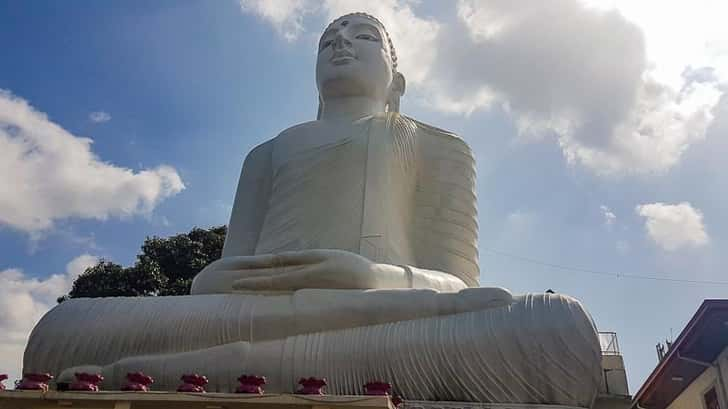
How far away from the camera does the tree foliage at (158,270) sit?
471 inches

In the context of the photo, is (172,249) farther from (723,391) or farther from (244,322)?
(723,391)

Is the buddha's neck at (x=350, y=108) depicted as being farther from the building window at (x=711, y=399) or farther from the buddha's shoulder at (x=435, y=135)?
the building window at (x=711, y=399)

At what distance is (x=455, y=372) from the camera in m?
4.43

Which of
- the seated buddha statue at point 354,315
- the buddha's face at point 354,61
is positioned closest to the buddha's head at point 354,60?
the buddha's face at point 354,61

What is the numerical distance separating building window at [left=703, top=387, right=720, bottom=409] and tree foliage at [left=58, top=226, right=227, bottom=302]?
26.2 ft

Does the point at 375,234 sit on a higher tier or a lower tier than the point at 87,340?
higher

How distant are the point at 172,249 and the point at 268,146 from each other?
19.1 ft

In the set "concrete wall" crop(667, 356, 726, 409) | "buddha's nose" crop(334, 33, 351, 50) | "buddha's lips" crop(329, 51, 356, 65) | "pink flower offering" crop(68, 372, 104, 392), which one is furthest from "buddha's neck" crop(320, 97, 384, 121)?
"concrete wall" crop(667, 356, 726, 409)

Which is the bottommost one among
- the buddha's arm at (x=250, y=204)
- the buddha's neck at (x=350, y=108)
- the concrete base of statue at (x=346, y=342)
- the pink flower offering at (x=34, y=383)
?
the pink flower offering at (x=34, y=383)

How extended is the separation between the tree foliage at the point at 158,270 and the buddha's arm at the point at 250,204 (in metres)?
5.24

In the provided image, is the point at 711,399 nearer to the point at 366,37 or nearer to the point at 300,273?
the point at 300,273

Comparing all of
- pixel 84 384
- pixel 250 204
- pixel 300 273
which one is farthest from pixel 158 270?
pixel 84 384

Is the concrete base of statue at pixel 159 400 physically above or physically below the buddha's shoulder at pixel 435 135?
below

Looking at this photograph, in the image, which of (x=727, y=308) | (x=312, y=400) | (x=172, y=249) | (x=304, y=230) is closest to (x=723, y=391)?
(x=727, y=308)
